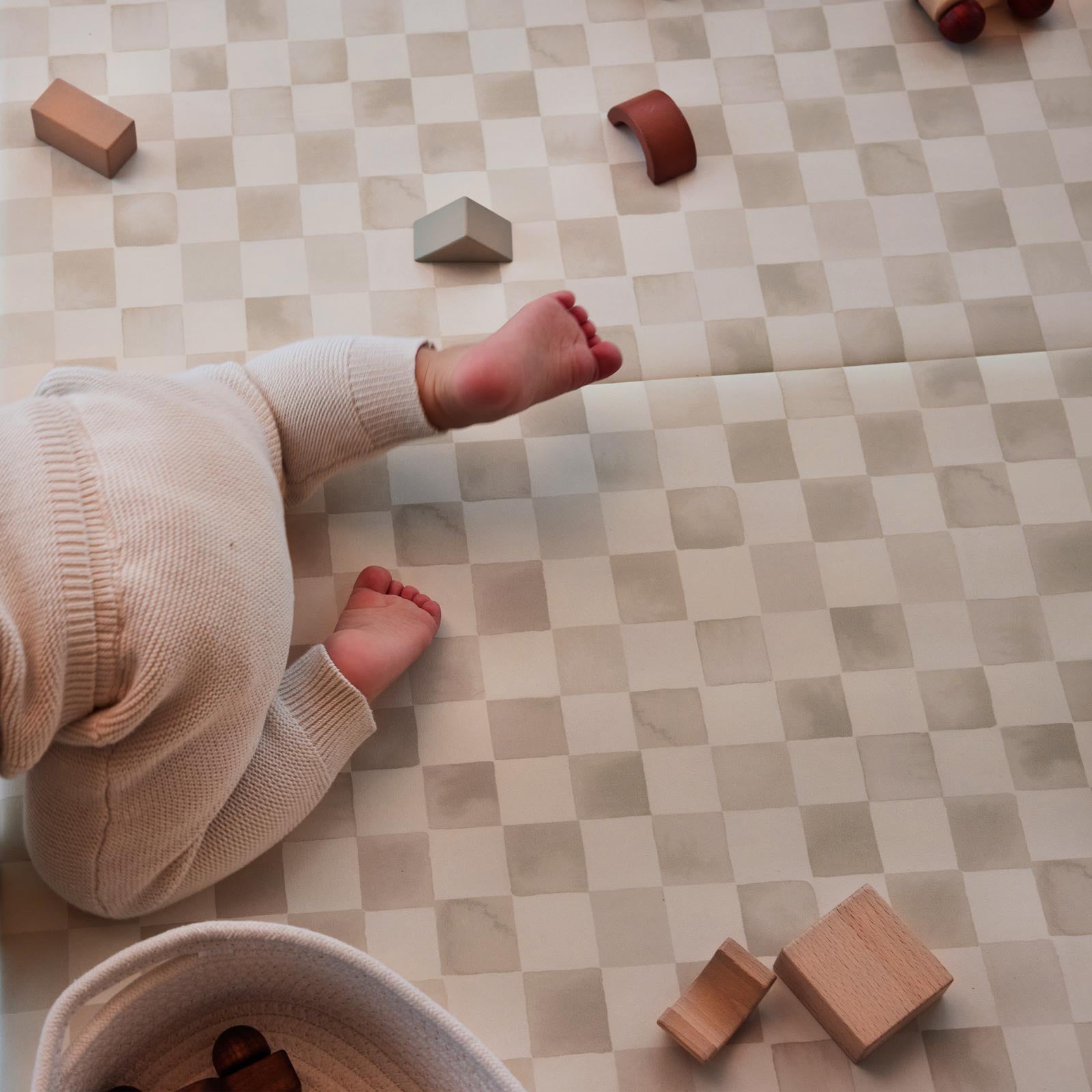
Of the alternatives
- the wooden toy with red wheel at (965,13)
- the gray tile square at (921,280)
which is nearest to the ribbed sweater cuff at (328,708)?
the gray tile square at (921,280)

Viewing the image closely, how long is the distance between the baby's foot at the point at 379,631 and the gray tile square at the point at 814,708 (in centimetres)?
31

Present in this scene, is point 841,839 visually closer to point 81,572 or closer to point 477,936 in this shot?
point 477,936

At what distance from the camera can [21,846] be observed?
37.4 inches

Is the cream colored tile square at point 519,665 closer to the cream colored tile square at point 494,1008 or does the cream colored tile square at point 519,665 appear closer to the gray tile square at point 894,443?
the cream colored tile square at point 494,1008

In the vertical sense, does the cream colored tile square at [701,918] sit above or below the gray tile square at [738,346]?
below

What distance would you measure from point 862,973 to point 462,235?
0.72 m

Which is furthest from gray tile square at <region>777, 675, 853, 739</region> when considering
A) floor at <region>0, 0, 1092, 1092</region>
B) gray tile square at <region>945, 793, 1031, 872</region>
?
gray tile square at <region>945, 793, 1031, 872</region>

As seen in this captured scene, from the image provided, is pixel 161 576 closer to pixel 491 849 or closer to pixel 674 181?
pixel 491 849

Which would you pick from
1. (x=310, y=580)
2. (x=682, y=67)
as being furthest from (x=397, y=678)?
(x=682, y=67)

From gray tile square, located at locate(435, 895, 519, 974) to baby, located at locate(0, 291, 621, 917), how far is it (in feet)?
0.48

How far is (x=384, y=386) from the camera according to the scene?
97cm

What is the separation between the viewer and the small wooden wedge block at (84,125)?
111 centimetres

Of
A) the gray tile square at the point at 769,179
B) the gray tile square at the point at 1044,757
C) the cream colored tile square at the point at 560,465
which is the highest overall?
the gray tile square at the point at 769,179

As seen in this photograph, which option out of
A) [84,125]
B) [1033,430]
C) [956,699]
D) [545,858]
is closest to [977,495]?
[1033,430]
